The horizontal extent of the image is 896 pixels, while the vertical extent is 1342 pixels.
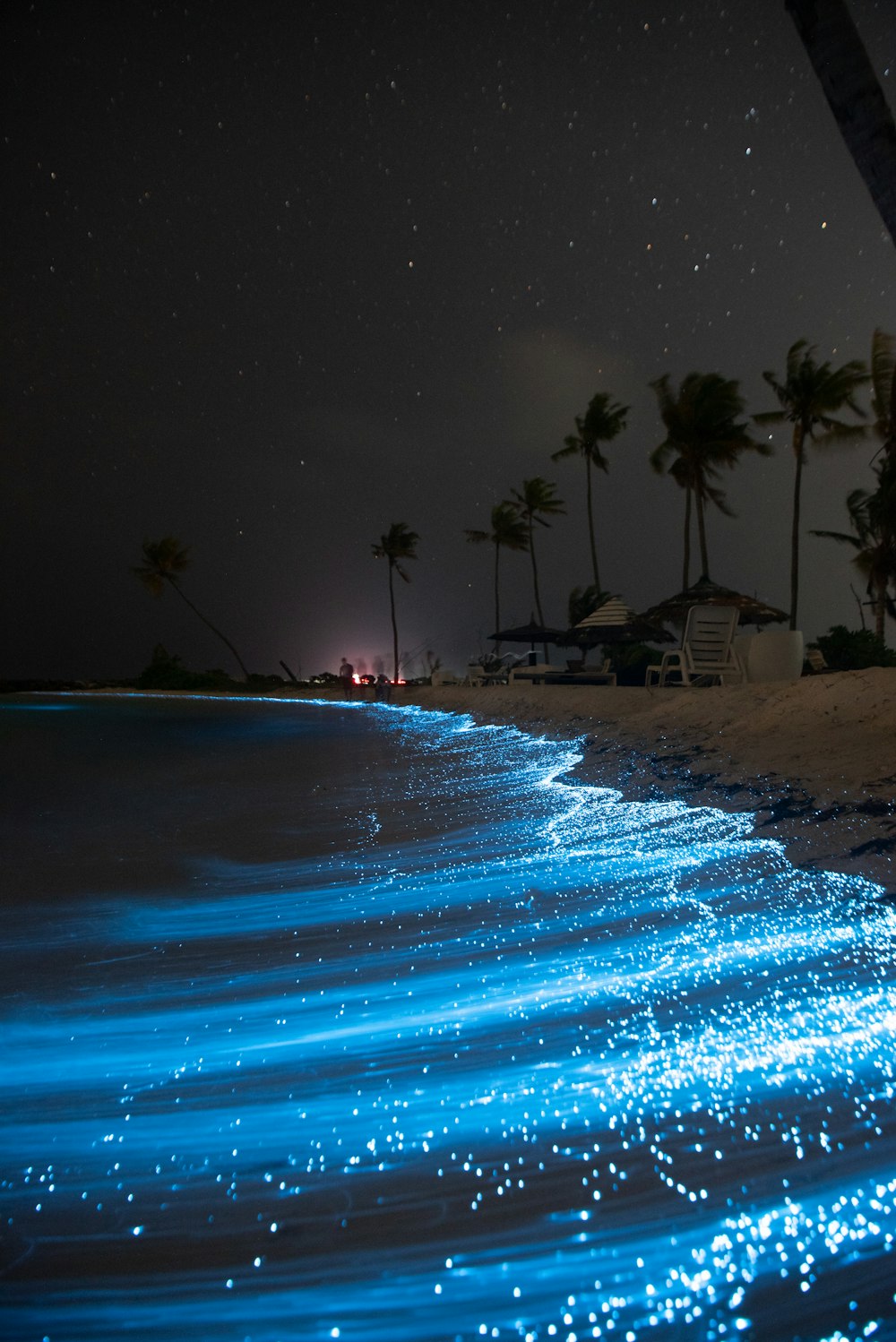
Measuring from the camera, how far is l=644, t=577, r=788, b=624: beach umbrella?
16375 mm

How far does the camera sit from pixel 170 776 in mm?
6473

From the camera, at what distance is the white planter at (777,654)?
948cm

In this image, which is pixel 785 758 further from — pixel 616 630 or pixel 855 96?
pixel 616 630

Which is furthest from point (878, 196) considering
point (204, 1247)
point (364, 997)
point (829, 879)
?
point (204, 1247)

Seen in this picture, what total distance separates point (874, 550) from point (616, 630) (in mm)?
12119

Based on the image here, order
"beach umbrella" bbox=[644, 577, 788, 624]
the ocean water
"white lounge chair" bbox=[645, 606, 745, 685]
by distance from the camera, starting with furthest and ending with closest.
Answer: "beach umbrella" bbox=[644, 577, 788, 624]
"white lounge chair" bbox=[645, 606, 745, 685]
the ocean water

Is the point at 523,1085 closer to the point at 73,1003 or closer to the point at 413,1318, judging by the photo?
the point at 413,1318

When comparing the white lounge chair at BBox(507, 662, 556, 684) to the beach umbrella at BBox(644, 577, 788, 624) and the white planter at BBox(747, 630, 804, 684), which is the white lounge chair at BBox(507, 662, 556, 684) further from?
the white planter at BBox(747, 630, 804, 684)

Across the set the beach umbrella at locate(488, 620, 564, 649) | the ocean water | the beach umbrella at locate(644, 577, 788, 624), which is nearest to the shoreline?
the ocean water

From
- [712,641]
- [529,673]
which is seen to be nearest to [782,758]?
[712,641]

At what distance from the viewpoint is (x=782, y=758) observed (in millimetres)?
4324

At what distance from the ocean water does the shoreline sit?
0.83ft

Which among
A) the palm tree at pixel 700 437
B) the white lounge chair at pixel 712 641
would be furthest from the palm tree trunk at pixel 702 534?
the white lounge chair at pixel 712 641

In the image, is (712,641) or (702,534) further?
(702,534)
